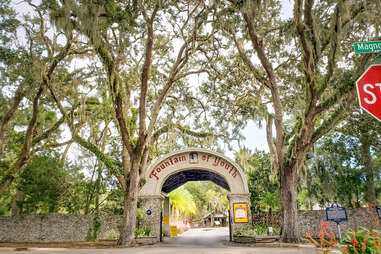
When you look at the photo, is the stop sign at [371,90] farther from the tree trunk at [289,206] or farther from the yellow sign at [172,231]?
the yellow sign at [172,231]

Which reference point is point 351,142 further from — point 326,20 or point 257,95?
point 326,20

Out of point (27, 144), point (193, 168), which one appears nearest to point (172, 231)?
point (193, 168)

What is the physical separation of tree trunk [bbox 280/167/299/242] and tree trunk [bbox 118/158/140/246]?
6187mm

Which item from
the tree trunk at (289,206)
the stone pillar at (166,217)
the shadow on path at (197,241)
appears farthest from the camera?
the stone pillar at (166,217)

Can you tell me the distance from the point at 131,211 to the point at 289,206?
6.64m

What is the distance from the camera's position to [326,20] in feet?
30.2

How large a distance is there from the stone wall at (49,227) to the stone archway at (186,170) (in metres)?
3.50

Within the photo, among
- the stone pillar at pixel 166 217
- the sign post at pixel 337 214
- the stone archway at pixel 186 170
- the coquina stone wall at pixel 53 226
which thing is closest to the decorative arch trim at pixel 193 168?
the stone archway at pixel 186 170

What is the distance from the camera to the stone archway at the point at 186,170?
14.1 m

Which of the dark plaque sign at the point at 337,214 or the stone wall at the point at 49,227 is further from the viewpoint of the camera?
the stone wall at the point at 49,227

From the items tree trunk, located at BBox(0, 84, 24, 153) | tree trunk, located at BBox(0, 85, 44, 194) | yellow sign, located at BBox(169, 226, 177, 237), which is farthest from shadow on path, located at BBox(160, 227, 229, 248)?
tree trunk, located at BBox(0, 84, 24, 153)

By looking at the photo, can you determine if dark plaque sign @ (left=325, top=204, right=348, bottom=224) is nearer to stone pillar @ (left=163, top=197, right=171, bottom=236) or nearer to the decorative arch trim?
the decorative arch trim

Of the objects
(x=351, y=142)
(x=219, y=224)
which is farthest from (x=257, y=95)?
(x=219, y=224)

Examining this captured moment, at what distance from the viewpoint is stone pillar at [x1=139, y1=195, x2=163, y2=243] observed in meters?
14.0
